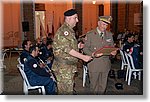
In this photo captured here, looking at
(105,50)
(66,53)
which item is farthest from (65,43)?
(105,50)

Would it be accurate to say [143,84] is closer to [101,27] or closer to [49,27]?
[101,27]

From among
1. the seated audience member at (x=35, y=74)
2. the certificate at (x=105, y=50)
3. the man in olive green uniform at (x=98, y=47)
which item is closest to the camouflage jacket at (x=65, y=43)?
the certificate at (x=105, y=50)

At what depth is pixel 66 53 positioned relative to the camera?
5.46 ft

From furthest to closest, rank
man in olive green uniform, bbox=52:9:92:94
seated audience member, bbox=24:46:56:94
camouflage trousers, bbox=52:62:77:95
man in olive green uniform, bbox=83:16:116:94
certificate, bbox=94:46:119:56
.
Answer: seated audience member, bbox=24:46:56:94
man in olive green uniform, bbox=83:16:116:94
certificate, bbox=94:46:119:56
camouflage trousers, bbox=52:62:77:95
man in olive green uniform, bbox=52:9:92:94

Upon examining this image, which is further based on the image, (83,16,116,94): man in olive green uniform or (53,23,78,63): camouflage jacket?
(83,16,116,94): man in olive green uniform

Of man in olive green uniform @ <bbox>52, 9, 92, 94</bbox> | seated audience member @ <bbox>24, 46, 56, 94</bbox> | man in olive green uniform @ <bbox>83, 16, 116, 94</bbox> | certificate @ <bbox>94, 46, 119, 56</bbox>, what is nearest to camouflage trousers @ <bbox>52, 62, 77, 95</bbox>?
man in olive green uniform @ <bbox>52, 9, 92, 94</bbox>

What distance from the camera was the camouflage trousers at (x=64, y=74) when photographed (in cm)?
180

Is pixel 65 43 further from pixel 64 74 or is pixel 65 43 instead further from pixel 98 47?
pixel 98 47

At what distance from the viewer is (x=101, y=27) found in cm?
234

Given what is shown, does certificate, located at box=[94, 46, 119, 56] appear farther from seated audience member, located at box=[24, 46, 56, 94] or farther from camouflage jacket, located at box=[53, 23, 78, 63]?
seated audience member, located at box=[24, 46, 56, 94]

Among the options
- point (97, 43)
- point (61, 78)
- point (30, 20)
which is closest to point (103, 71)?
point (97, 43)

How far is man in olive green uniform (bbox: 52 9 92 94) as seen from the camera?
65.1 inches

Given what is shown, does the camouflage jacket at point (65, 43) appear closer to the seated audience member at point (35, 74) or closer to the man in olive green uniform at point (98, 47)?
the man in olive green uniform at point (98, 47)

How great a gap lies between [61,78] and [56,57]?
18 centimetres
